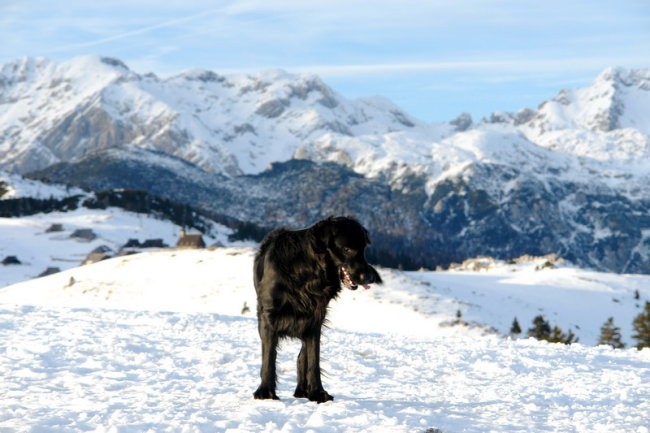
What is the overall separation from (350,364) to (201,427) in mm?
7509

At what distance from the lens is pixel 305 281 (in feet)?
38.6

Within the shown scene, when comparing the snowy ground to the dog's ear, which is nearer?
the snowy ground

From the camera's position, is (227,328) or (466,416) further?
(227,328)

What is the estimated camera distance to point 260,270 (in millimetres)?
12758

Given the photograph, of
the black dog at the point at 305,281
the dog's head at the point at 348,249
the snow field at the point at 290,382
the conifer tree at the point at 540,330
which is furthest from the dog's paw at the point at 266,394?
the conifer tree at the point at 540,330

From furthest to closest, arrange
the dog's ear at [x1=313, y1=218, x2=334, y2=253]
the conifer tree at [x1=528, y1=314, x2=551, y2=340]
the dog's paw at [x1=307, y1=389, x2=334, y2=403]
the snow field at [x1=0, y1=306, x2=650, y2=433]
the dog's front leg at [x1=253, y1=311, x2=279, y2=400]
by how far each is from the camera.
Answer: the conifer tree at [x1=528, y1=314, x2=551, y2=340] < the dog's paw at [x1=307, y1=389, x2=334, y2=403] < the dog's front leg at [x1=253, y1=311, x2=279, y2=400] < the dog's ear at [x1=313, y1=218, x2=334, y2=253] < the snow field at [x1=0, y1=306, x2=650, y2=433]

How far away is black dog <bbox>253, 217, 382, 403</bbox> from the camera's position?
36.7 feet

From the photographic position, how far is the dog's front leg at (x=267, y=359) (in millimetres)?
12172

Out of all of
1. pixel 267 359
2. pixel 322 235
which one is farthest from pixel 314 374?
pixel 322 235

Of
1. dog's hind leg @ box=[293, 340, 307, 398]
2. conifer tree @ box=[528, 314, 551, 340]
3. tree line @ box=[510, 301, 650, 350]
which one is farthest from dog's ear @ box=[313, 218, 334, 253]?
conifer tree @ box=[528, 314, 551, 340]

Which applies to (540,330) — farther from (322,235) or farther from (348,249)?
(348,249)

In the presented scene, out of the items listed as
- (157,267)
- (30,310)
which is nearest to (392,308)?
(157,267)

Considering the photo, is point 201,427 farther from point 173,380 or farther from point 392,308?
point 392,308

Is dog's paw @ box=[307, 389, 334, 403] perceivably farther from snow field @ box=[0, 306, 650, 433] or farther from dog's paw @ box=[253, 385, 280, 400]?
dog's paw @ box=[253, 385, 280, 400]
